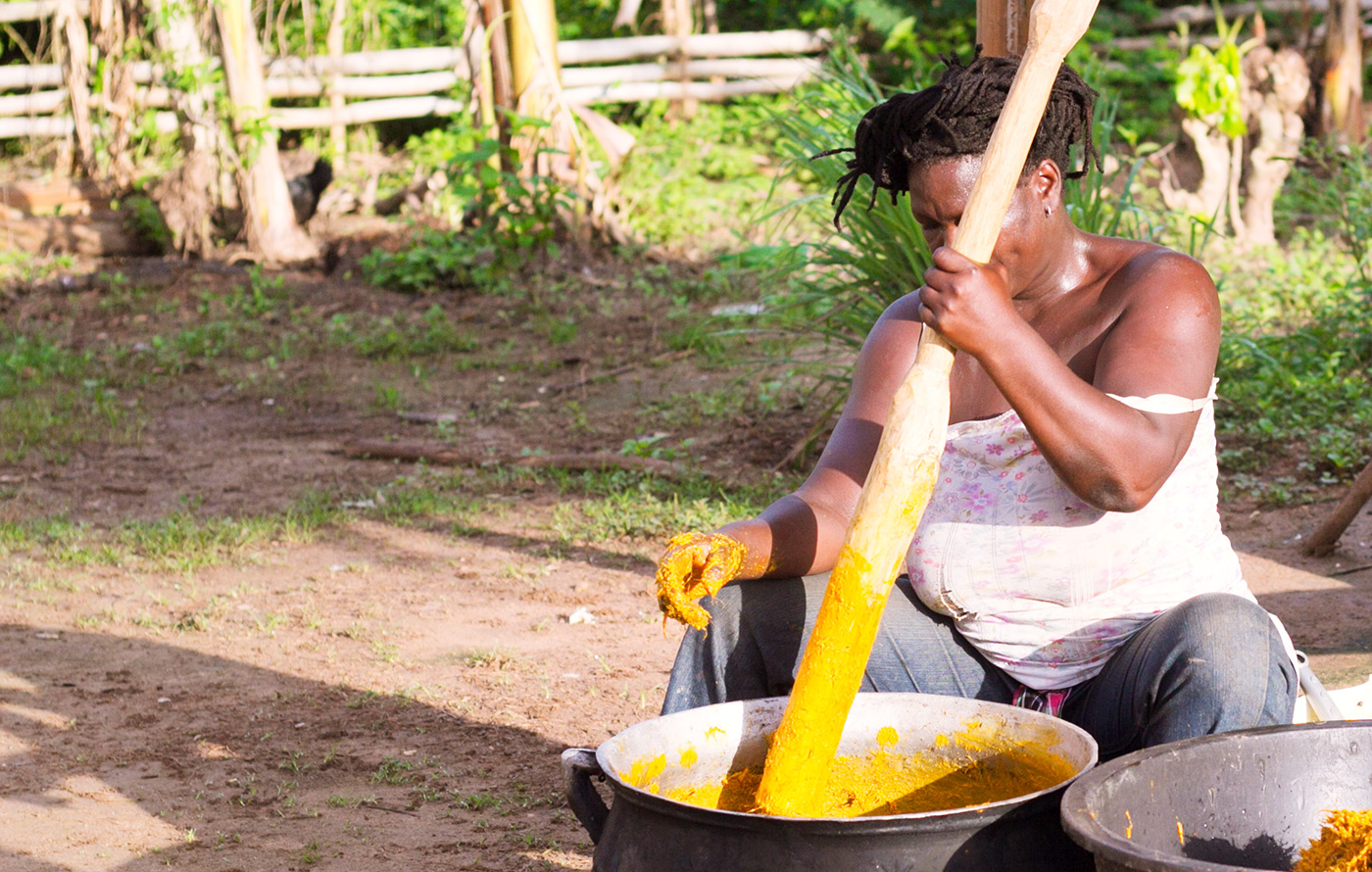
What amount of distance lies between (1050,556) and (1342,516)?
7.54ft

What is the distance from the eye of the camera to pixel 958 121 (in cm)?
177

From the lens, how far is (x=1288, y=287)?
6.55m

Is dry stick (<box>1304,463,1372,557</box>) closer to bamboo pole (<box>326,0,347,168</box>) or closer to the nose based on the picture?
the nose

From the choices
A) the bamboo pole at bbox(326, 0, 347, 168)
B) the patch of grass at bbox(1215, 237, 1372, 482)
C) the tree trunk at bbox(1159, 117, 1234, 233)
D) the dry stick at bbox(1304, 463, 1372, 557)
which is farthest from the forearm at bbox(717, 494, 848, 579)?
the bamboo pole at bbox(326, 0, 347, 168)

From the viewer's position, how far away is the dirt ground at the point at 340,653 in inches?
101

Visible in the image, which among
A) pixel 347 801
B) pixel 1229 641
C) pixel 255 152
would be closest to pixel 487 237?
pixel 255 152

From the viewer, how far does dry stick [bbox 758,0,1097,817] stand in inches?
59.7

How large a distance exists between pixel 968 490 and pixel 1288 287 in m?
5.35

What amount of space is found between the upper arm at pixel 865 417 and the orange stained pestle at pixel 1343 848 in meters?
0.79

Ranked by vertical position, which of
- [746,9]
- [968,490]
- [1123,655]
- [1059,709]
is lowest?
[1059,709]

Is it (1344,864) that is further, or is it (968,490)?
(968,490)

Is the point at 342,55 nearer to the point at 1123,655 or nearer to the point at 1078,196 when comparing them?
the point at 1078,196

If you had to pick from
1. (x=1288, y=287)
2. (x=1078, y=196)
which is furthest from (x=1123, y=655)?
(x=1288, y=287)

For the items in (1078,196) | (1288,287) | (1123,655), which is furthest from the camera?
(1288,287)
